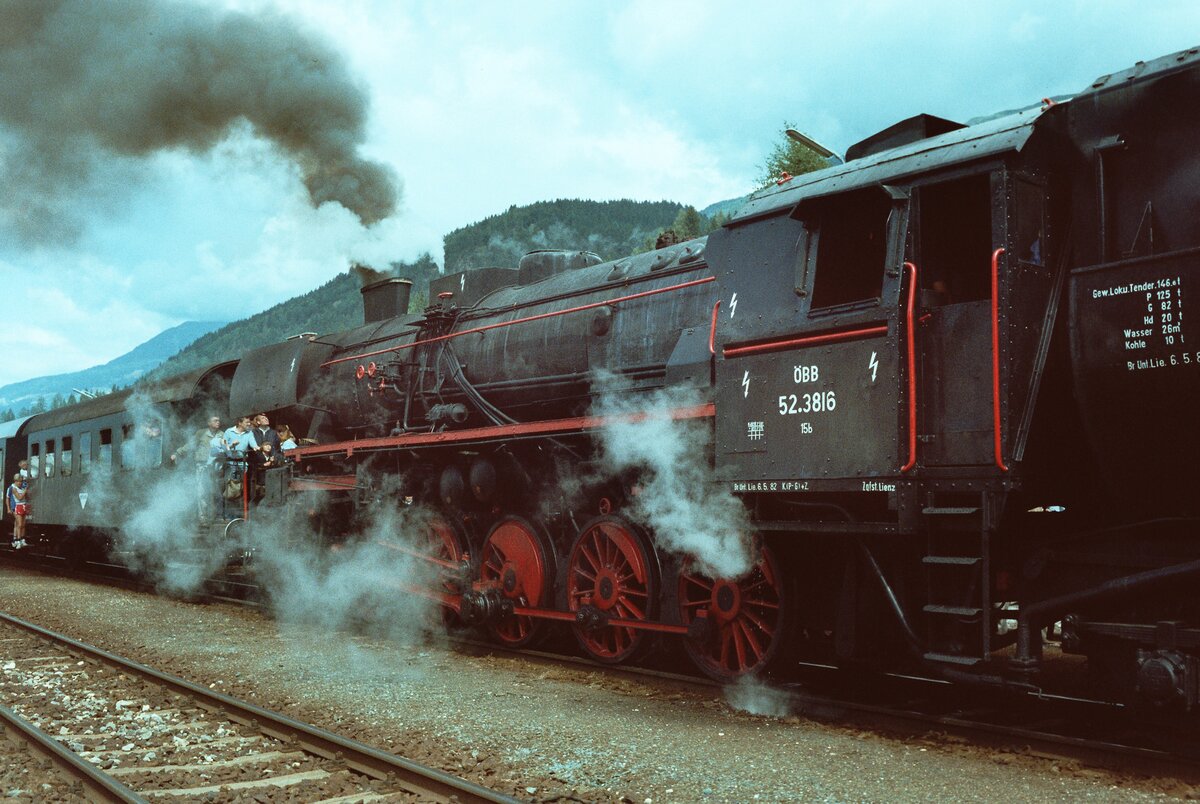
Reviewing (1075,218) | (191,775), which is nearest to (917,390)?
(1075,218)

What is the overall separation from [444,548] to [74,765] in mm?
4669

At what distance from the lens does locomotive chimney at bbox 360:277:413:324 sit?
12.6 m

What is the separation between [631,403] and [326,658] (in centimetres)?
344

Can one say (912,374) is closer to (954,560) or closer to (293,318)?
(954,560)

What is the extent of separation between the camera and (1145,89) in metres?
4.48

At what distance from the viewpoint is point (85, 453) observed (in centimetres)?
1753

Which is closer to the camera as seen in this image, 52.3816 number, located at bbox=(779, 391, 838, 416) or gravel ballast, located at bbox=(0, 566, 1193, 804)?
gravel ballast, located at bbox=(0, 566, 1193, 804)

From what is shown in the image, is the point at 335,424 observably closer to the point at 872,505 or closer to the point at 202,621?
the point at 202,621

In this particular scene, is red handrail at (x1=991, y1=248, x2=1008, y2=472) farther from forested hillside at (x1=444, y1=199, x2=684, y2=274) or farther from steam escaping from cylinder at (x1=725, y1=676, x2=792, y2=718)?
forested hillside at (x1=444, y1=199, x2=684, y2=274)

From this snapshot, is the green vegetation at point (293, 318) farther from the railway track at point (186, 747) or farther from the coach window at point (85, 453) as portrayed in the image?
the railway track at point (186, 747)

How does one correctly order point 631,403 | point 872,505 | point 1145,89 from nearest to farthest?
1. point 1145,89
2. point 872,505
3. point 631,403

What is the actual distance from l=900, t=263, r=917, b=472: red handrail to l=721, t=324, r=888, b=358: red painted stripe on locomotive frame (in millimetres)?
167

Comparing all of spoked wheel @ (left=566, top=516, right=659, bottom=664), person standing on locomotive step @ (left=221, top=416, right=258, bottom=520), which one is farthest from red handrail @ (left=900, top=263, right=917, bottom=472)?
person standing on locomotive step @ (left=221, top=416, right=258, bottom=520)

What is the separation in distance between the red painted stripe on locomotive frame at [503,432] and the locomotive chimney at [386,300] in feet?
7.51
